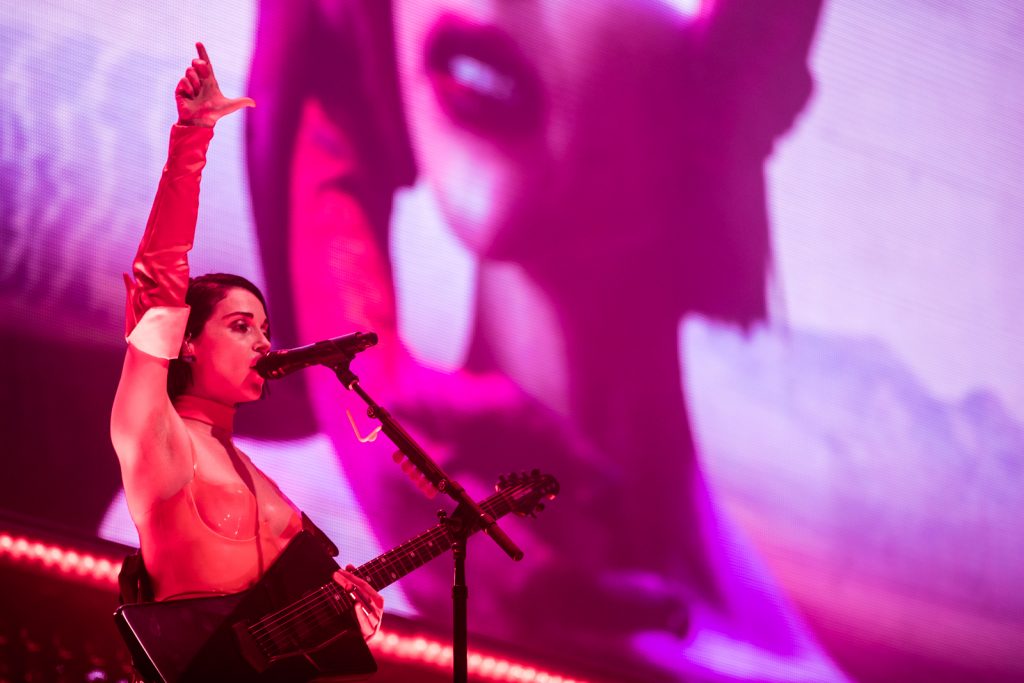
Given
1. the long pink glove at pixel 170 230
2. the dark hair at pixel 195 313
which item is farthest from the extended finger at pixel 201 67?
the dark hair at pixel 195 313

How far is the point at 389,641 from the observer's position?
3736mm

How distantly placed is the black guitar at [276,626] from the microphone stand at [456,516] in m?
0.02

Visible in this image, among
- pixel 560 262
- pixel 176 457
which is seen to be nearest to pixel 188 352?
pixel 176 457

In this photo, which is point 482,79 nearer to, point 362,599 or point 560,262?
point 560,262

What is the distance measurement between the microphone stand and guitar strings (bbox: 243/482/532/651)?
5cm

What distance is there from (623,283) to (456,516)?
1.54m

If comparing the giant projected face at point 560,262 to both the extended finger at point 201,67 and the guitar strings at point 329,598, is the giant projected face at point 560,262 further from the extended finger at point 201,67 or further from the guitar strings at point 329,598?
the extended finger at point 201,67

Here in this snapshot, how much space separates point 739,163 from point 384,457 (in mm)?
1546

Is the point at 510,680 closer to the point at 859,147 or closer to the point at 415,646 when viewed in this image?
the point at 415,646

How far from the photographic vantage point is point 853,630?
4312mm

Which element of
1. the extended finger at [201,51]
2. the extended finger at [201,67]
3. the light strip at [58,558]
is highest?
the extended finger at [201,51]

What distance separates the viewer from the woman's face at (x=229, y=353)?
3.15 m

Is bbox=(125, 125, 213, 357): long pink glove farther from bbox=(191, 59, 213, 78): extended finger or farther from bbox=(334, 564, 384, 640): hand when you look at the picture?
bbox=(334, 564, 384, 640): hand

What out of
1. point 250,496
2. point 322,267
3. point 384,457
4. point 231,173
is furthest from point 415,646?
point 231,173
